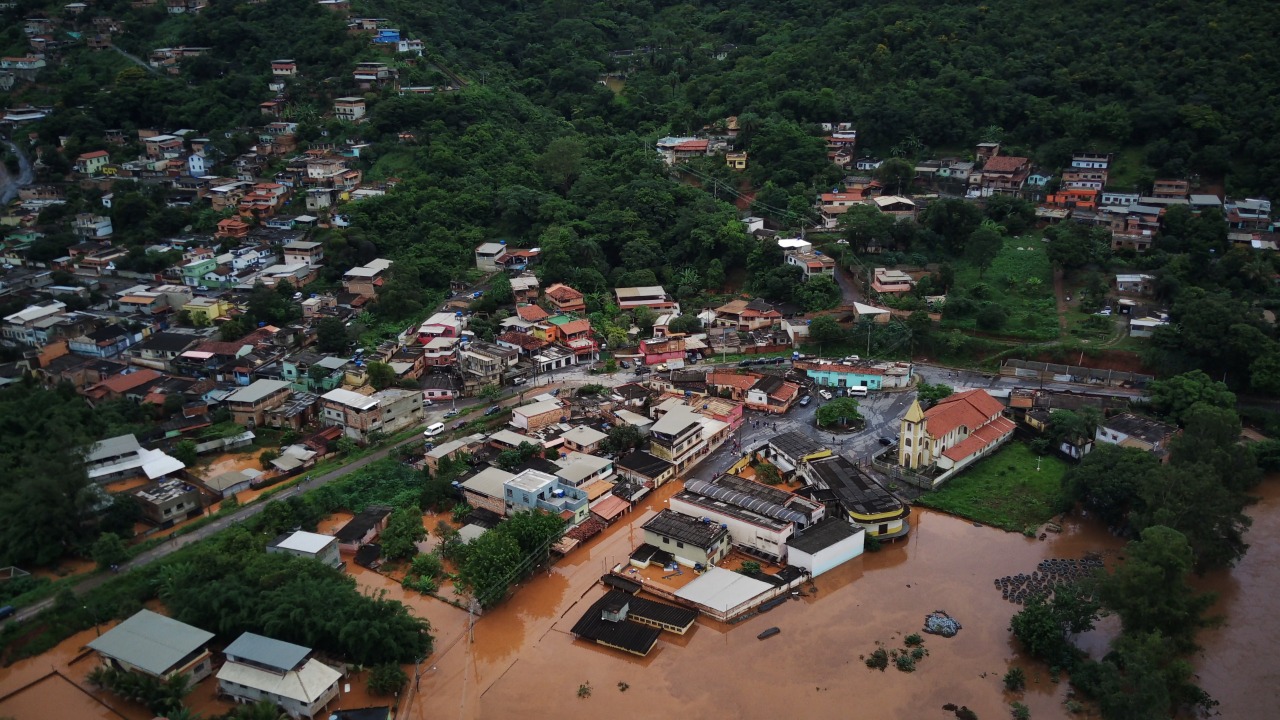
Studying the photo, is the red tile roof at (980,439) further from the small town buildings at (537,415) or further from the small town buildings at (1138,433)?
the small town buildings at (537,415)

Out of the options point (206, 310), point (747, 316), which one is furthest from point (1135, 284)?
point (206, 310)

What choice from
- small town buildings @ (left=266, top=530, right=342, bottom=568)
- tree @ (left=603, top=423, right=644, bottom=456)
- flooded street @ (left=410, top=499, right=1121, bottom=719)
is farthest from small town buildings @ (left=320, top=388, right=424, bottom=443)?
flooded street @ (left=410, top=499, right=1121, bottom=719)

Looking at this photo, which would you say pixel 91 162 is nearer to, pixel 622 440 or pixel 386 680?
pixel 622 440

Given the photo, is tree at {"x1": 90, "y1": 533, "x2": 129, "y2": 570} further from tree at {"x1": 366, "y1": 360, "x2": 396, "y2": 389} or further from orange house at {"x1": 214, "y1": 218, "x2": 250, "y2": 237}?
orange house at {"x1": 214, "y1": 218, "x2": 250, "y2": 237}

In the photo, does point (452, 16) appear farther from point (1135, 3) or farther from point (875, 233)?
point (1135, 3)

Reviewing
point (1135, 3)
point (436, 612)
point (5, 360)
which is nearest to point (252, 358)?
point (5, 360)
